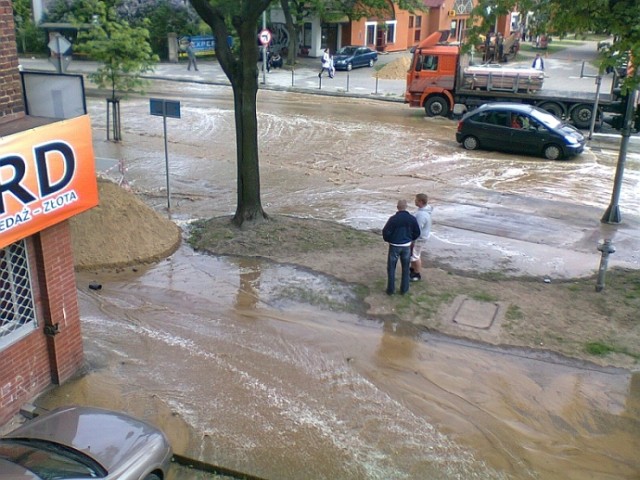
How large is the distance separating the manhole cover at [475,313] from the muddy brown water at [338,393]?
0.63 m

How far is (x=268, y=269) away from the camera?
472 inches

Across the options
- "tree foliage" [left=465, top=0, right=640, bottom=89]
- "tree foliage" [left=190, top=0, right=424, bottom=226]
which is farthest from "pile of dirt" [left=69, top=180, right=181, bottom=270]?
"tree foliage" [left=465, top=0, right=640, bottom=89]

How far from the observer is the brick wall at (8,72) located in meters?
7.37

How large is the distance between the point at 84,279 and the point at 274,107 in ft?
60.5

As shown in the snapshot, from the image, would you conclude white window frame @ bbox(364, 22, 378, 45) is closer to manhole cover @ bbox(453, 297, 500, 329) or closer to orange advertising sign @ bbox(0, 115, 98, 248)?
manhole cover @ bbox(453, 297, 500, 329)

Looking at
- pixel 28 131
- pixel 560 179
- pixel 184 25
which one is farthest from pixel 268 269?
pixel 184 25

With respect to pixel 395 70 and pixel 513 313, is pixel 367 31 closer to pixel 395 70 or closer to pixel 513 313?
pixel 395 70

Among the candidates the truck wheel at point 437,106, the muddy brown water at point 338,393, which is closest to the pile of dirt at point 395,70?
the truck wheel at point 437,106

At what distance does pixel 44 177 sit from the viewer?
7066 mm

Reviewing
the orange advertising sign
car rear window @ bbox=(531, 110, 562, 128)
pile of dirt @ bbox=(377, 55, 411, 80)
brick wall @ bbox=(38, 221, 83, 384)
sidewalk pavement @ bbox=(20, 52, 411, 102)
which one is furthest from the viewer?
pile of dirt @ bbox=(377, 55, 411, 80)

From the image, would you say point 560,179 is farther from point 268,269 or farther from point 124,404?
point 124,404

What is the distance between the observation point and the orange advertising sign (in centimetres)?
660

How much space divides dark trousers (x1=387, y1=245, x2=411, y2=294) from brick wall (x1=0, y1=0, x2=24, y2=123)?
18.4ft

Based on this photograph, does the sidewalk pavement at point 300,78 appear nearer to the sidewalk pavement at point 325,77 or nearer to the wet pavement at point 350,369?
the sidewalk pavement at point 325,77
